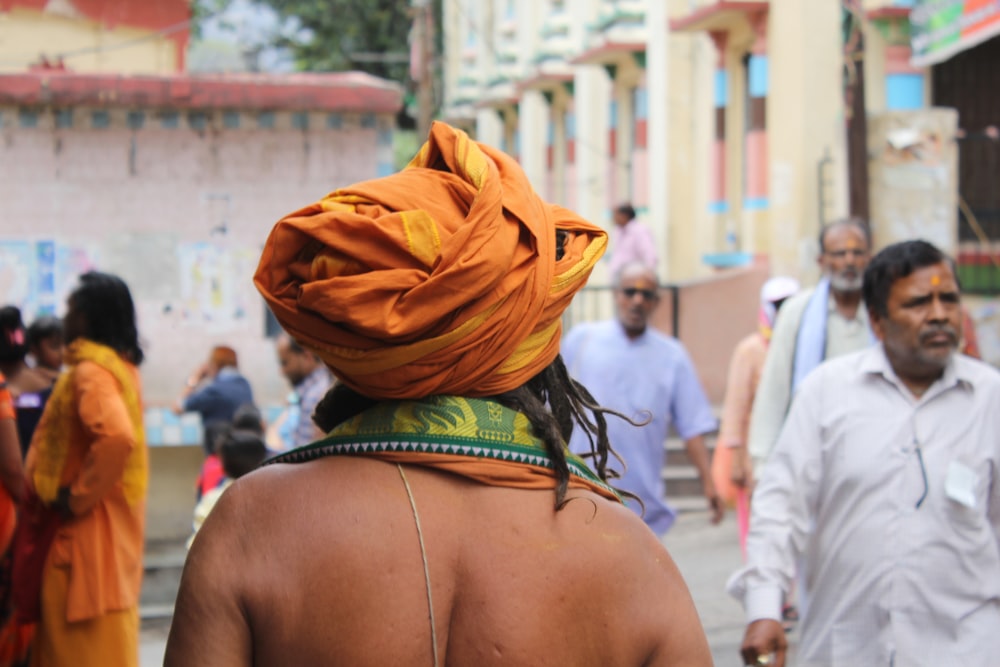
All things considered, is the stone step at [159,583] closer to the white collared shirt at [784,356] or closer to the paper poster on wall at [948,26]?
the white collared shirt at [784,356]

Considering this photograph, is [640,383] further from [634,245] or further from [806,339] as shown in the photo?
[634,245]

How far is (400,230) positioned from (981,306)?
39.3 feet

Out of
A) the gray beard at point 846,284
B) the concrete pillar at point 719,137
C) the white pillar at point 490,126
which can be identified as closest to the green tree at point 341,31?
the white pillar at point 490,126

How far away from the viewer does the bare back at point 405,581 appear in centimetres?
202

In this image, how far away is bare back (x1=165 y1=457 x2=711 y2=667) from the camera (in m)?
2.02

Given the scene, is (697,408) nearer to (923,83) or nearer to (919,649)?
(919,649)

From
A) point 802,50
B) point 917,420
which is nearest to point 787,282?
point 917,420

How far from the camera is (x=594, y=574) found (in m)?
2.10

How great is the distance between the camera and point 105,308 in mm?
5523

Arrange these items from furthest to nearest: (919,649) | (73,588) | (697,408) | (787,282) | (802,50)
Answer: (802,50), (787,282), (697,408), (73,588), (919,649)

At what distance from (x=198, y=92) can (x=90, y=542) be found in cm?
503

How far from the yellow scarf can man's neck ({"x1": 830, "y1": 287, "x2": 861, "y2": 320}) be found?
3.13m

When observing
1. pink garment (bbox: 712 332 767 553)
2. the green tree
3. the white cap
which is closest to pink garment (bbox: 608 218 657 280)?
the white cap

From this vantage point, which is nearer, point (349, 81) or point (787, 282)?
point (787, 282)
